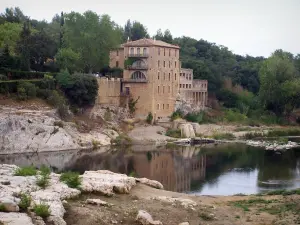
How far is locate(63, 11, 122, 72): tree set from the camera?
73125mm

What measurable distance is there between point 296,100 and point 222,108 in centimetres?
1125

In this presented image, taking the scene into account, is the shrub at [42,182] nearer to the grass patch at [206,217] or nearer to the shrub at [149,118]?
the grass patch at [206,217]

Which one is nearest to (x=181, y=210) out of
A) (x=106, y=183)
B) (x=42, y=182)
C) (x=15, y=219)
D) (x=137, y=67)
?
(x=106, y=183)

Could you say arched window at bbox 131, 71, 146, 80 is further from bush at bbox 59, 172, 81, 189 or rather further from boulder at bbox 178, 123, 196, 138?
bush at bbox 59, 172, 81, 189

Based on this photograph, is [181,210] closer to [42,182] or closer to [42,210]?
[42,182]

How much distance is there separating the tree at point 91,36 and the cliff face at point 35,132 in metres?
14.4

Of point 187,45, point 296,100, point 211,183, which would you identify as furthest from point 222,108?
point 211,183

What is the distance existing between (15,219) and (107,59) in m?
55.5

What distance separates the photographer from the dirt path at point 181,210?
948 inches

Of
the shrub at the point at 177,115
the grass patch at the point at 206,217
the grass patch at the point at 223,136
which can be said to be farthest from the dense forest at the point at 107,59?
the grass patch at the point at 206,217

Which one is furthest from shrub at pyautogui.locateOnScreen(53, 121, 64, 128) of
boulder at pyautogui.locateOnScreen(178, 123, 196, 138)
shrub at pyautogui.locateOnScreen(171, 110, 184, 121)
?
shrub at pyautogui.locateOnScreen(171, 110, 184, 121)

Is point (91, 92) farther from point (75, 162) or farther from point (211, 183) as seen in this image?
point (211, 183)

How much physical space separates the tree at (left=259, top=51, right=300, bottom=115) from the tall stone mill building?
17506 millimetres

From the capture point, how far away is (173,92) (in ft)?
253
